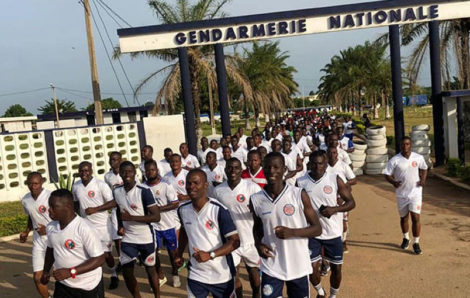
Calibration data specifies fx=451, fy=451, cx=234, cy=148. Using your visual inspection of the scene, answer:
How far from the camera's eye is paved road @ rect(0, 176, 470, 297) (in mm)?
5746

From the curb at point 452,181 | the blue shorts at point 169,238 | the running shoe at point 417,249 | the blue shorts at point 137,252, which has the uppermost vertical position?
the blue shorts at point 137,252

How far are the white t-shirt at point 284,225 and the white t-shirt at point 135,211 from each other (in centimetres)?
190

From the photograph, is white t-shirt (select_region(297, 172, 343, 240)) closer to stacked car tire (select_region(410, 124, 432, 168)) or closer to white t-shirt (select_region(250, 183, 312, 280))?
white t-shirt (select_region(250, 183, 312, 280))

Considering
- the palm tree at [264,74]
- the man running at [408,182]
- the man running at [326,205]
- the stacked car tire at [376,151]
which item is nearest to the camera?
the man running at [326,205]

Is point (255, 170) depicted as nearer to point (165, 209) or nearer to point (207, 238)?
point (165, 209)

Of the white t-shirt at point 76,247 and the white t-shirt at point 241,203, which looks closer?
the white t-shirt at point 76,247

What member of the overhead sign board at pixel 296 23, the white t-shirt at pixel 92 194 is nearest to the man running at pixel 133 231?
the white t-shirt at pixel 92 194

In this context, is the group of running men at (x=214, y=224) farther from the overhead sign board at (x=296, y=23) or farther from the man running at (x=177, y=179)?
the overhead sign board at (x=296, y=23)

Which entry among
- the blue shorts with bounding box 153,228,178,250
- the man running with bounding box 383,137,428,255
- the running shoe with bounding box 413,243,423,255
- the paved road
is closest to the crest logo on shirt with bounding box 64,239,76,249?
the paved road

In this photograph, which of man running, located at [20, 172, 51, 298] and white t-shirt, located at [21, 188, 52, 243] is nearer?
man running, located at [20, 172, 51, 298]

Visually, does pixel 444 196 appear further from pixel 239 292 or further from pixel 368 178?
pixel 239 292

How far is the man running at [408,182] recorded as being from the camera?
279 inches

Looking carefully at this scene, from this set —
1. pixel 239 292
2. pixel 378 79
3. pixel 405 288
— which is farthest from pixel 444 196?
pixel 378 79

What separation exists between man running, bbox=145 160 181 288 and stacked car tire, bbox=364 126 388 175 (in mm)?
9774
